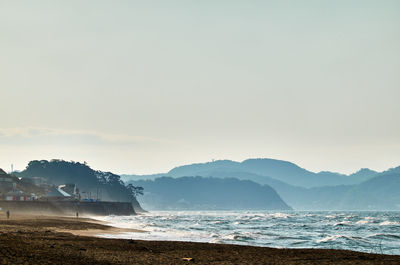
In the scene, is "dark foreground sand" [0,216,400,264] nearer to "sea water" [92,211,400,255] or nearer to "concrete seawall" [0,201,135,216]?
"sea water" [92,211,400,255]

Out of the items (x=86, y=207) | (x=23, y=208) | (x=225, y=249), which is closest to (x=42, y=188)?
(x=86, y=207)

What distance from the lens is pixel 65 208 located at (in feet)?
421

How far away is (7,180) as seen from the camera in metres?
162

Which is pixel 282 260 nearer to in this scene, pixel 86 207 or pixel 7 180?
pixel 86 207

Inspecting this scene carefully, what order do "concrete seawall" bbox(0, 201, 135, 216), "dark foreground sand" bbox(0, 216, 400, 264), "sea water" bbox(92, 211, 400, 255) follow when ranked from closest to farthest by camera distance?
"dark foreground sand" bbox(0, 216, 400, 264)
"sea water" bbox(92, 211, 400, 255)
"concrete seawall" bbox(0, 201, 135, 216)

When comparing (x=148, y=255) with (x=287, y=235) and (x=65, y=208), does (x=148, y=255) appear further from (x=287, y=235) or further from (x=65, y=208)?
(x=65, y=208)

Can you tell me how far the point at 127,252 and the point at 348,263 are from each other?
10.3 m

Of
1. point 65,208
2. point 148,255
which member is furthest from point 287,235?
point 65,208

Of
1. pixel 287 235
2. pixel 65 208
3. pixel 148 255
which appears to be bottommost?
pixel 287 235

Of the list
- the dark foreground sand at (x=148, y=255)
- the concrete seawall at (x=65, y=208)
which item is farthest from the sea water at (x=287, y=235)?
the concrete seawall at (x=65, y=208)

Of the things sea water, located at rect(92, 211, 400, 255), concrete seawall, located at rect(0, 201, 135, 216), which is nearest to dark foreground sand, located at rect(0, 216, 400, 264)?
sea water, located at rect(92, 211, 400, 255)

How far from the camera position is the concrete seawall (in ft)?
353

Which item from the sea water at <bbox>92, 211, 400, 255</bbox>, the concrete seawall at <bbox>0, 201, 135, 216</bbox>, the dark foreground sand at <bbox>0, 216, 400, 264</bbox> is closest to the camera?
the dark foreground sand at <bbox>0, 216, 400, 264</bbox>

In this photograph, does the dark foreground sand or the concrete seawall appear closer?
the dark foreground sand
